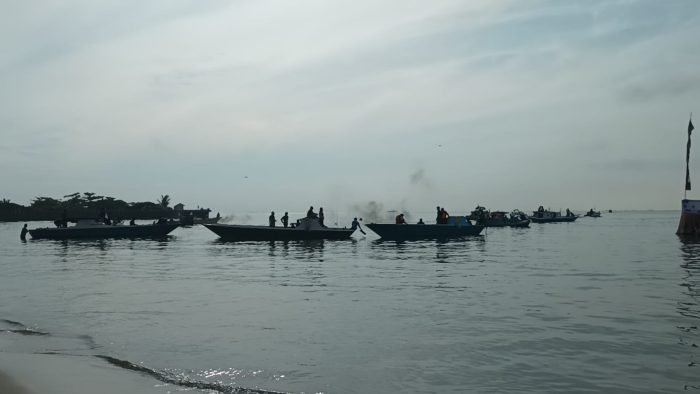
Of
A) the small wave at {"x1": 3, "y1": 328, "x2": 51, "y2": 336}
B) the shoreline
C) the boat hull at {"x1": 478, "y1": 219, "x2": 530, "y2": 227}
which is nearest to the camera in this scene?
the shoreline

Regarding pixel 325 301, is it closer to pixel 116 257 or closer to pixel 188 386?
pixel 188 386

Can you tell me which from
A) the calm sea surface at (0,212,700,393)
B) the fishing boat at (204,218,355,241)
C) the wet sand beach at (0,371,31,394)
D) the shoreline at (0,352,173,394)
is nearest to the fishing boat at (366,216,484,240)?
the fishing boat at (204,218,355,241)

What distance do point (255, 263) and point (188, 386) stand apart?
22.2m

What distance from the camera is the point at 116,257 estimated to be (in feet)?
115

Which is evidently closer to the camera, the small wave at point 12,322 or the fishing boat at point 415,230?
the small wave at point 12,322

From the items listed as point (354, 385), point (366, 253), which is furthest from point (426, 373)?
point (366, 253)

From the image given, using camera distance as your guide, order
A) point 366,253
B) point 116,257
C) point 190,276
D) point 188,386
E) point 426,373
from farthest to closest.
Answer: point 366,253
point 116,257
point 190,276
point 426,373
point 188,386

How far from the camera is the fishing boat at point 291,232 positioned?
4697 centimetres

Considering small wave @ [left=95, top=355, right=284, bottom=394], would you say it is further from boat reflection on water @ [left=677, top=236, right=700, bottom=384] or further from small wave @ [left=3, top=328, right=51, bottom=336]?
boat reflection on water @ [left=677, top=236, right=700, bottom=384]

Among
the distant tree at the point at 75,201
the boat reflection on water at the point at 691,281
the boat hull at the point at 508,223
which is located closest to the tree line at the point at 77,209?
the distant tree at the point at 75,201

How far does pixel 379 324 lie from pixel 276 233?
34.2 m

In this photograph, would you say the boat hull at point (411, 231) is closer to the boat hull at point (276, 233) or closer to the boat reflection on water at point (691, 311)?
the boat hull at point (276, 233)

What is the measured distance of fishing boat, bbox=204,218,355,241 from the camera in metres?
47.0

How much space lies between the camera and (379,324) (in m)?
13.9
